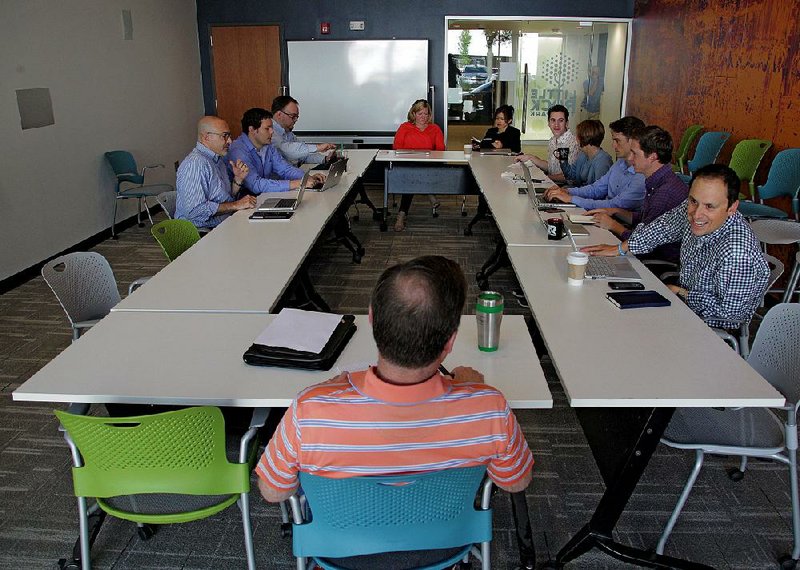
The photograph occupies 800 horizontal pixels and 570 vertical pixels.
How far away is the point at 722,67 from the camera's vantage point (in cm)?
666

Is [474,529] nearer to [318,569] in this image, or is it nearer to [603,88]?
[318,569]

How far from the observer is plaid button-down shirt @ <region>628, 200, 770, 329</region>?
272 centimetres

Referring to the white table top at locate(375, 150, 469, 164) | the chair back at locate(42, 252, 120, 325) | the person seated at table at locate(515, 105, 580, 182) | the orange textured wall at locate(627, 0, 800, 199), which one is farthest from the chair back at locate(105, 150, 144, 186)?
the orange textured wall at locate(627, 0, 800, 199)

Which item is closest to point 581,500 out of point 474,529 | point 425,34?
point 474,529

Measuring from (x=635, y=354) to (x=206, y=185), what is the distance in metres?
3.03

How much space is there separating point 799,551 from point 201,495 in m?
1.98

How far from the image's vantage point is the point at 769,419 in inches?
92.4

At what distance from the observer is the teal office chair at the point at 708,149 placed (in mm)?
6363

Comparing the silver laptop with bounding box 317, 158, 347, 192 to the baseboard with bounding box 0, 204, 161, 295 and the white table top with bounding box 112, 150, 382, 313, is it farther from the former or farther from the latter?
the baseboard with bounding box 0, 204, 161, 295

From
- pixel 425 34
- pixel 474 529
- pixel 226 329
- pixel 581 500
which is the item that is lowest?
pixel 581 500

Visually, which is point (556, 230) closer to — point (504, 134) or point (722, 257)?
point (722, 257)

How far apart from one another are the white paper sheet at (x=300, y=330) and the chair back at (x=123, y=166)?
4901mm

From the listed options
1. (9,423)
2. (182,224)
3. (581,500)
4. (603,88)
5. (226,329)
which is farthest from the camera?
(603,88)

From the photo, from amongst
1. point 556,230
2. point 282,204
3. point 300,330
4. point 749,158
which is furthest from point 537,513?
point 749,158
